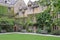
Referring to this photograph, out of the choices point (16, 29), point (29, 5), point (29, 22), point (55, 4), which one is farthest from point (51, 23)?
point (55, 4)

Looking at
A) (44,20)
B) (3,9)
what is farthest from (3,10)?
(44,20)

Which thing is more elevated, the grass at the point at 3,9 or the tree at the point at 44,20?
the grass at the point at 3,9

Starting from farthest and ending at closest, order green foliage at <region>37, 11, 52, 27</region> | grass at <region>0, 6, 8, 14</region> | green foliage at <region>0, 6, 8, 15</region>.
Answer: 1. grass at <region>0, 6, 8, 14</region>
2. green foliage at <region>0, 6, 8, 15</region>
3. green foliage at <region>37, 11, 52, 27</region>

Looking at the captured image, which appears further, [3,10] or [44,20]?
[3,10]

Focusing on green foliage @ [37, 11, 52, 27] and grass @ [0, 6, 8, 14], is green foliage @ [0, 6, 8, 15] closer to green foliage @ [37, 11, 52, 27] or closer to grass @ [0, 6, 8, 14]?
grass @ [0, 6, 8, 14]

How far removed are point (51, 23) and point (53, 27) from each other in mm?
1534

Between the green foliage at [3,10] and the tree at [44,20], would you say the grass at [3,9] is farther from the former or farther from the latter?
the tree at [44,20]

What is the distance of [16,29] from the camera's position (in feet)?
126

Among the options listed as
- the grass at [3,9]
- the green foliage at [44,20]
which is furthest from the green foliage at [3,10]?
the green foliage at [44,20]

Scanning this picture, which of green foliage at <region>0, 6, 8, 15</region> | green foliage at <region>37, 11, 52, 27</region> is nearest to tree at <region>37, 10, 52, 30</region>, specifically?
green foliage at <region>37, 11, 52, 27</region>

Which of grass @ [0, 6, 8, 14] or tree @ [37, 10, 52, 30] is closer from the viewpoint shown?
tree @ [37, 10, 52, 30]

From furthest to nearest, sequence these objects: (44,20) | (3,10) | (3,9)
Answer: (3,9) → (3,10) → (44,20)

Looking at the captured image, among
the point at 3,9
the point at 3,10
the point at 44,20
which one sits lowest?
the point at 44,20

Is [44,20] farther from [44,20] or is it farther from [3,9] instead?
[3,9]
